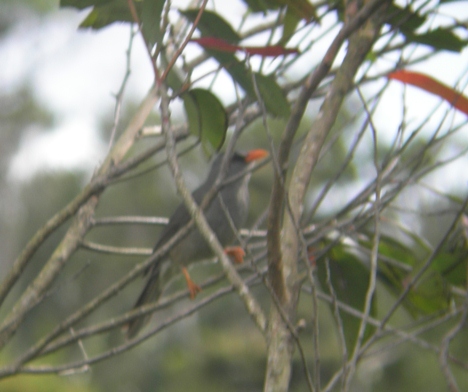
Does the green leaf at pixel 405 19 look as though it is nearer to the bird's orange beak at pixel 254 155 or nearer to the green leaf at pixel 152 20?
the green leaf at pixel 152 20

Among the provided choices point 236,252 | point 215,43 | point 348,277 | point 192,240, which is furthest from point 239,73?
point 192,240

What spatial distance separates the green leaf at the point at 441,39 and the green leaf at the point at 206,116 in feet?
2.38

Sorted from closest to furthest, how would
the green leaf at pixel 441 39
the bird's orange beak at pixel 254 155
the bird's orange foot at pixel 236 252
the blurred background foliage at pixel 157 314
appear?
1. the green leaf at pixel 441 39
2. the bird's orange foot at pixel 236 252
3. the bird's orange beak at pixel 254 155
4. the blurred background foliage at pixel 157 314

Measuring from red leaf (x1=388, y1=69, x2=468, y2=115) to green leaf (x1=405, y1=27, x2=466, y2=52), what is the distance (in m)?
0.32

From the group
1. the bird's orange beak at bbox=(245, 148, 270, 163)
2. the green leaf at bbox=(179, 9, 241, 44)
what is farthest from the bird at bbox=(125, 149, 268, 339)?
the green leaf at bbox=(179, 9, 241, 44)

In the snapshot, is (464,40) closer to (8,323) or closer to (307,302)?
(8,323)

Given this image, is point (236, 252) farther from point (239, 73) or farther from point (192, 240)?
point (239, 73)

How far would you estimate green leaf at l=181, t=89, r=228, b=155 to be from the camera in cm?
203

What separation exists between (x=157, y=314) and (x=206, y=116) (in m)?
11.1

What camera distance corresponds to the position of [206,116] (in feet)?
6.79

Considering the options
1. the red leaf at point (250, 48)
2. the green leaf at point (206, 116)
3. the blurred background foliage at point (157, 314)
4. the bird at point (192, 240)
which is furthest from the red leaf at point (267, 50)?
the blurred background foliage at point (157, 314)

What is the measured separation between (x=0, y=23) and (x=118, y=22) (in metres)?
19.7

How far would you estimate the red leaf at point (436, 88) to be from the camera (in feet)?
5.98

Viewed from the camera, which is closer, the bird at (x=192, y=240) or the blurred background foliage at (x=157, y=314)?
the bird at (x=192, y=240)
